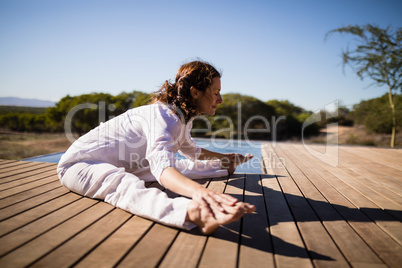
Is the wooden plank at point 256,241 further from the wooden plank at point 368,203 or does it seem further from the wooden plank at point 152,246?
the wooden plank at point 368,203

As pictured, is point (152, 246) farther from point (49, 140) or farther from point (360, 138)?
point (360, 138)

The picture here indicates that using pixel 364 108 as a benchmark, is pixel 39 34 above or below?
above

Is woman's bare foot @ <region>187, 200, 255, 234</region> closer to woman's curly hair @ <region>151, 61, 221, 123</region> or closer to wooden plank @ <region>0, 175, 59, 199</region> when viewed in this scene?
woman's curly hair @ <region>151, 61, 221, 123</region>

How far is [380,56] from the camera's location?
6297mm

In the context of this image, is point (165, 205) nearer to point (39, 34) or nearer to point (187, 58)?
point (187, 58)

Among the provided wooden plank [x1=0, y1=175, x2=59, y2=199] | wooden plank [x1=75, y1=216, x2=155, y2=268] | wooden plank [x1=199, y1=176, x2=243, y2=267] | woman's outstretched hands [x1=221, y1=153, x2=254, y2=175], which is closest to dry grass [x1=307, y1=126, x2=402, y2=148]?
woman's outstretched hands [x1=221, y1=153, x2=254, y2=175]

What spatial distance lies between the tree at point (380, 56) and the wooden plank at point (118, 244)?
23.8 feet

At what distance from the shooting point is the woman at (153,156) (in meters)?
0.99

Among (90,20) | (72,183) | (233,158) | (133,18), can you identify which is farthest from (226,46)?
(72,183)

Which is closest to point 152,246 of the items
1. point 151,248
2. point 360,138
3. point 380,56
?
point 151,248

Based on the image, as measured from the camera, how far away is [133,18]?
28.7 ft

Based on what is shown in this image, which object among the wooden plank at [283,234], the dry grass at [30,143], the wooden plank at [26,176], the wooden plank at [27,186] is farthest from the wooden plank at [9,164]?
the dry grass at [30,143]

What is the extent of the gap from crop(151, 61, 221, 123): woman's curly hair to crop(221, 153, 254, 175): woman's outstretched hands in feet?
2.33

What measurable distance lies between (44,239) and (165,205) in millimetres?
504
